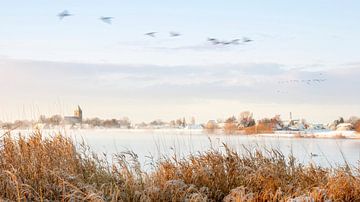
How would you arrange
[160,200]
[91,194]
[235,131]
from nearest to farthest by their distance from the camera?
[91,194]
[160,200]
[235,131]

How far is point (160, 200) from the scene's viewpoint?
6570mm

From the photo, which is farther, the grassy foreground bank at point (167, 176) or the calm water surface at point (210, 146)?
the calm water surface at point (210, 146)

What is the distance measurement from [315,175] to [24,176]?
15.0ft

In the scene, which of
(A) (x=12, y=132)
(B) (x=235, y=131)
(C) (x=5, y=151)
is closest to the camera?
(C) (x=5, y=151)

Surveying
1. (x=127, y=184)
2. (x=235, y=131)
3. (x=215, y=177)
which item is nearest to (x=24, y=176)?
(x=127, y=184)

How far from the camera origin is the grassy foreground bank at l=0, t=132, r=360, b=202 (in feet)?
21.2

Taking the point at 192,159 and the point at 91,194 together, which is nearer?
the point at 91,194

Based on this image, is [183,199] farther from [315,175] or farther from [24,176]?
[315,175]

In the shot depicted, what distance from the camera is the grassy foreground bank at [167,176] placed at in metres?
6.46

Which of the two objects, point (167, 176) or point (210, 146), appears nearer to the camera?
point (167, 176)

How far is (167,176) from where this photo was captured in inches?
317

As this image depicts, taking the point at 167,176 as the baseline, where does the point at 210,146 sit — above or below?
above

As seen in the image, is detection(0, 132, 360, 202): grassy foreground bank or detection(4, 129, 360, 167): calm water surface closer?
detection(0, 132, 360, 202): grassy foreground bank

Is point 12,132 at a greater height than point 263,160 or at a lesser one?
greater
